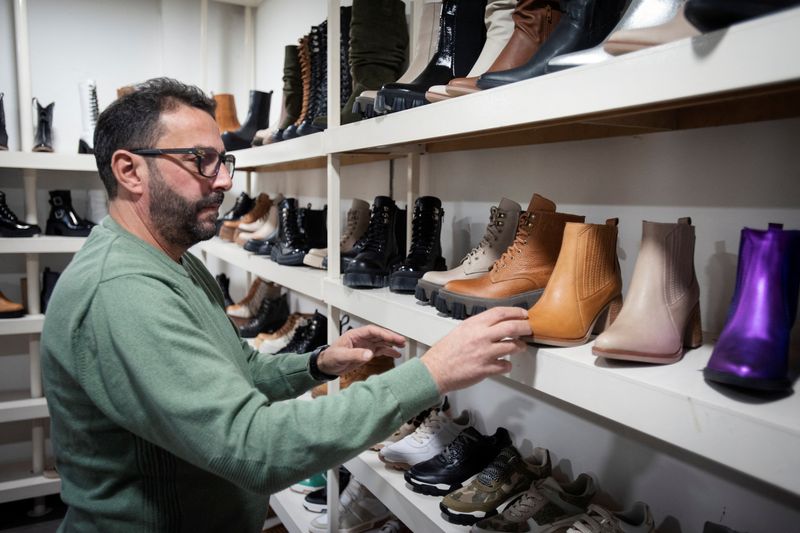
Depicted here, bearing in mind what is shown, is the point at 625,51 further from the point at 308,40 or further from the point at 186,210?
the point at 308,40

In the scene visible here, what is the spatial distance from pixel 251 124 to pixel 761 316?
8.13ft

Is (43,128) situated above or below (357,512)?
above

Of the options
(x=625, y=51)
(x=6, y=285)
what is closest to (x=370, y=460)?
(x=625, y=51)

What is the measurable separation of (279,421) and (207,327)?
0.34 m

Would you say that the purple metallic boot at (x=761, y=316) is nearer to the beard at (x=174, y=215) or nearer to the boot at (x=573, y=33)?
the boot at (x=573, y=33)

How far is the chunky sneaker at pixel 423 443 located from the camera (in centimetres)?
143

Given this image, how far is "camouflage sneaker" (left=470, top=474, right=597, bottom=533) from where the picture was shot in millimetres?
1133

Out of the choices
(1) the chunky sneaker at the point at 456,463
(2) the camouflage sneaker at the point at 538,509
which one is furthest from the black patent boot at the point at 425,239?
(2) the camouflage sneaker at the point at 538,509

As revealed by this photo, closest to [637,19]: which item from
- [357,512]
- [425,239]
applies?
[425,239]

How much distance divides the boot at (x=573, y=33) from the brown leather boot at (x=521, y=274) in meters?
0.26

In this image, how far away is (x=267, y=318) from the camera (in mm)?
2670

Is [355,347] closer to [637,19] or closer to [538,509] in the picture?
[538,509]

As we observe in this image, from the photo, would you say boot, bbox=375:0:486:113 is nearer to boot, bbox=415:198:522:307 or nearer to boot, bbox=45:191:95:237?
boot, bbox=415:198:522:307

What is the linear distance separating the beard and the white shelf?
48cm
